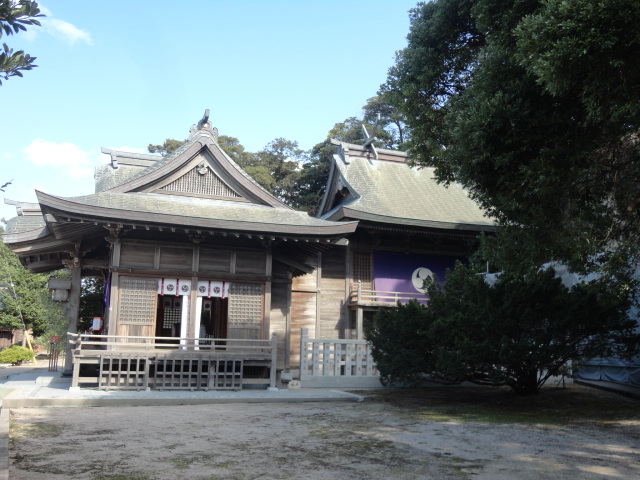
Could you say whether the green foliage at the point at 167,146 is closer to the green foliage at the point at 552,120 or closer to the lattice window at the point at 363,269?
the lattice window at the point at 363,269

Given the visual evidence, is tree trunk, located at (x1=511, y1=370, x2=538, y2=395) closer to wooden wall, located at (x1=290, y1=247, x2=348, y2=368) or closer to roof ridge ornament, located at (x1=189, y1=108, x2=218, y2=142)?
wooden wall, located at (x1=290, y1=247, x2=348, y2=368)

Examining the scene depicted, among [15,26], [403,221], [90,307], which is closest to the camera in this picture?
[15,26]

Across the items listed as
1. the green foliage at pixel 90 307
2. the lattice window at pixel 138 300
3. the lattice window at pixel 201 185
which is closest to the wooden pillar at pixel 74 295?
the lattice window at pixel 138 300

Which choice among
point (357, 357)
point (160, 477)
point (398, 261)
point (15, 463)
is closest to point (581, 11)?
point (160, 477)

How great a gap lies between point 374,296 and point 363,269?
1.41m

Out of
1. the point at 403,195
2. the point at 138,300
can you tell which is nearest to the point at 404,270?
the point at 403,195

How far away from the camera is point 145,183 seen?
1509 centimetres

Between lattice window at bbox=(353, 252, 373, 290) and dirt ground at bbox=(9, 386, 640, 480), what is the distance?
9.22 metres

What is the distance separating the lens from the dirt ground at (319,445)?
538cm

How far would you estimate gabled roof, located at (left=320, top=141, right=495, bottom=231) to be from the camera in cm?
1877

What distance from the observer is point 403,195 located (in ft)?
70.7

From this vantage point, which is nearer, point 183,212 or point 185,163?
point 183,212

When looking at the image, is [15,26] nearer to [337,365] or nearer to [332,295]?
[337,365]

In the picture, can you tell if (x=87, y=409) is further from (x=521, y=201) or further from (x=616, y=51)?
(x=616, y=51)
